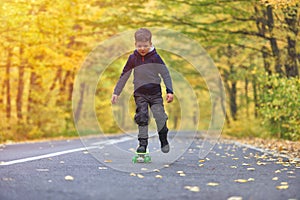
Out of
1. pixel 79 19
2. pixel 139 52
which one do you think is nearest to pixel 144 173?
pixel 139 52

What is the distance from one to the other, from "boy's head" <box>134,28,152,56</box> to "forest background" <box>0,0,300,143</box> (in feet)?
13.8

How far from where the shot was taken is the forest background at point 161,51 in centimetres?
1669

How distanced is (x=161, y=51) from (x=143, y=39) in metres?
19.5

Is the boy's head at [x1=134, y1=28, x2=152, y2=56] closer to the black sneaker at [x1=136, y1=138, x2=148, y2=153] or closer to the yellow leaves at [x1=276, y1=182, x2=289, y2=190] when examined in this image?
the black sneaker at [x1=136, y1=138, x2=148, y2=153]

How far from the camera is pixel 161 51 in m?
27.0

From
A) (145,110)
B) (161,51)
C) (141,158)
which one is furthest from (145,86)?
(161,51)

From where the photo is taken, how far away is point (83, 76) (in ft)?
107

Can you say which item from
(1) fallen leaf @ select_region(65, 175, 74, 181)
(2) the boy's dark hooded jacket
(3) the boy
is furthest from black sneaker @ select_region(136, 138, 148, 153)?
(1) fallen leaf @ select_region(65, 175, 74, 181)

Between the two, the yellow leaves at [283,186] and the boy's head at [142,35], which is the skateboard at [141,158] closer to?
the boy's head at [142,35]

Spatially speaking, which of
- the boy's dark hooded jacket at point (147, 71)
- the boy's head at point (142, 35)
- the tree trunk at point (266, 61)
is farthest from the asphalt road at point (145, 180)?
the tree trunk at point (266, 61)

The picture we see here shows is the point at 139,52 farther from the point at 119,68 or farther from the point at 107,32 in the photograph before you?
the point at 119,68

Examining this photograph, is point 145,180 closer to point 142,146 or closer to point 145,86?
point 142,146

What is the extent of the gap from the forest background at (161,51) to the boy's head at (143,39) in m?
4.20

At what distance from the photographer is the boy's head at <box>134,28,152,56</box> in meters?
7.48
